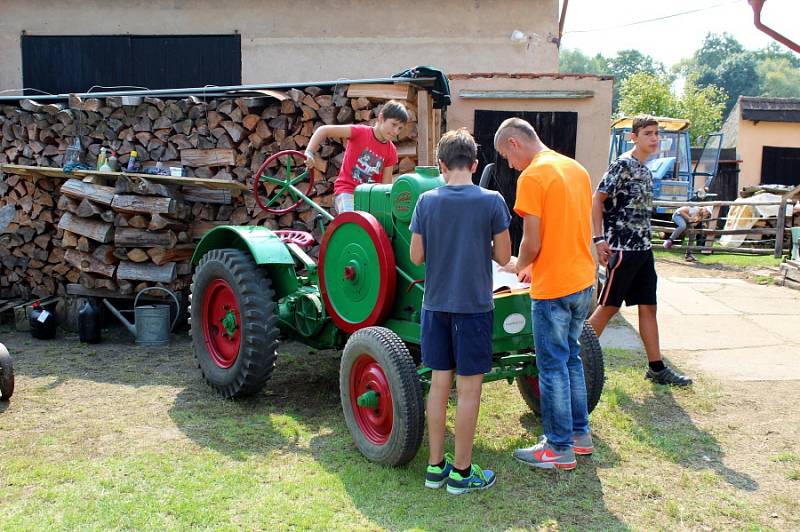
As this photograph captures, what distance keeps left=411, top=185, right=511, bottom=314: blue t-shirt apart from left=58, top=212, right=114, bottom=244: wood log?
14.3 ft

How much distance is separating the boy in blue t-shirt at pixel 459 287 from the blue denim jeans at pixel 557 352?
1.18 ft

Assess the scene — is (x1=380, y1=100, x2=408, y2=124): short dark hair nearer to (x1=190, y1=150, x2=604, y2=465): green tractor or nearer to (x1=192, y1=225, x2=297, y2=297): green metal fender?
(x1=190, y1=150, x2=604, y2=465): green tractor

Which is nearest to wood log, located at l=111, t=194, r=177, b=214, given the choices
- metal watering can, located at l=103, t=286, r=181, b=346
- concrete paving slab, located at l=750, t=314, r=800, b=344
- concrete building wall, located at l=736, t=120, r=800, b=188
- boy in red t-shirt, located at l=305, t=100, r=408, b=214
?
metal watering can, located at l=103, t=286, r=181, b=346

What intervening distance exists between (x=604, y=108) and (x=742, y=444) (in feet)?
15.5

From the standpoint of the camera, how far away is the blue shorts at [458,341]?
3402mm

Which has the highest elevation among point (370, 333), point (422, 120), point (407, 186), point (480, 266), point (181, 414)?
point (422, 120)

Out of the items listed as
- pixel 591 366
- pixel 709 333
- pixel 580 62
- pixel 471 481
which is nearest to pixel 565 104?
pixel 709 333

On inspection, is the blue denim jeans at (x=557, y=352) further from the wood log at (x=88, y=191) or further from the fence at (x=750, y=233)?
the fence at (x=750, y=233)

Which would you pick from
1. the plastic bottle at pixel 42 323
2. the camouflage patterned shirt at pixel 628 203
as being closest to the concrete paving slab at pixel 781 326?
the camouflage patterned shirt at pixel 628 203

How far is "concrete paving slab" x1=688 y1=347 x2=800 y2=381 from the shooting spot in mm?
5551

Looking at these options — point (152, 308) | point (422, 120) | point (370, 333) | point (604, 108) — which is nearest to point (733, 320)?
point (604, 108)

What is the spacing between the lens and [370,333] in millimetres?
3818

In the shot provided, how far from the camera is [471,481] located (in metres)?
3.49

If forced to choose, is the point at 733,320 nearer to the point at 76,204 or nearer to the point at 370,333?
the point at 370,333
